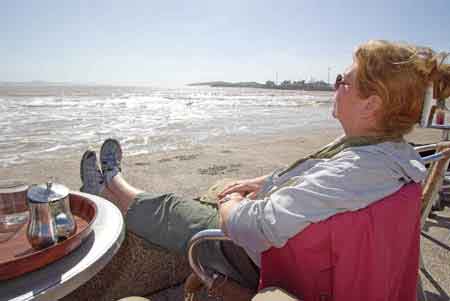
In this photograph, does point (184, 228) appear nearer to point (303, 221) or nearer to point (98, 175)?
point (303, 221)

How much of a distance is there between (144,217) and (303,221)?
84cm

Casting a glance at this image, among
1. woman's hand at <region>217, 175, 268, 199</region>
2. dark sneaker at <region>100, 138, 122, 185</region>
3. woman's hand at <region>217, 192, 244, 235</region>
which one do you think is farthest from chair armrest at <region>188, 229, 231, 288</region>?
dark sneaker at <region>100, 138, 122, 185</region>

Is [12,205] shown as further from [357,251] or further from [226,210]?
[357,251]

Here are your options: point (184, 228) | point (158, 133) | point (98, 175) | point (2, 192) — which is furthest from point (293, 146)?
point (2, 192)

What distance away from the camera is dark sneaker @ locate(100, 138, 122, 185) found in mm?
2148

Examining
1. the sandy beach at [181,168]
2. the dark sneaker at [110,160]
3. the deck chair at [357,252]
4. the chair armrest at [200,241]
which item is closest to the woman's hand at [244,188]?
the chair armrest at [200,241]

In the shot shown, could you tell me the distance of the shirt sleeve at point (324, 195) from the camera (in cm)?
95

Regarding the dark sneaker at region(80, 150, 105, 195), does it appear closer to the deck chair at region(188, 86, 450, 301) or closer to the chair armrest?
the chair armrest

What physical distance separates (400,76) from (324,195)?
1.50ft

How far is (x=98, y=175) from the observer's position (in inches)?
84.7

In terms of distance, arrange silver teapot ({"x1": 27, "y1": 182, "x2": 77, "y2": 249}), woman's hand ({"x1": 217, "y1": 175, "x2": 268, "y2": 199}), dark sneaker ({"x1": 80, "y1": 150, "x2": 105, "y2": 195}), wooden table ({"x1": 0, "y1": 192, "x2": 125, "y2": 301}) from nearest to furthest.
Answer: wooden table ({"x1": 0, "y1": 192, "x2": 125, "y2": 301})
silver teapot ({"x1": 27, "y1": 182, "x2": 77, "y2": 249})
woman's hand ({"x1": 217, "y1": 175, "x2": 268, "y2": 199})
dark sneaker ({"x1": 80, "y1": 150, "x2": 105, "y2": 195})

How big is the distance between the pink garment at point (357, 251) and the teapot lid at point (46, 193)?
2.22 ft

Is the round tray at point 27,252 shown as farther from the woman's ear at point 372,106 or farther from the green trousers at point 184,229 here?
the woman's ear at point 372,106

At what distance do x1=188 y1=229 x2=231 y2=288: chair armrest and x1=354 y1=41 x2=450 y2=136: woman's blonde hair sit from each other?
700mm
